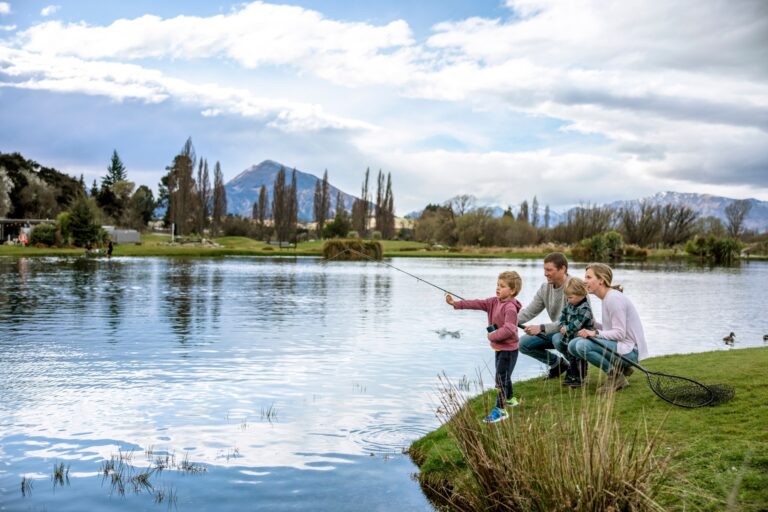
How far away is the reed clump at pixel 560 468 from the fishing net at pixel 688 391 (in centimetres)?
204

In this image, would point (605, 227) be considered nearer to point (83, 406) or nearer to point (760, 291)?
point (760, 291)

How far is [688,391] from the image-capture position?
724 centimetres

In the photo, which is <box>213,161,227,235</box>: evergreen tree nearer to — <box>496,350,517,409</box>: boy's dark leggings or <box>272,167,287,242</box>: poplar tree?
<box>272,167,287,242</box>: poplar tree

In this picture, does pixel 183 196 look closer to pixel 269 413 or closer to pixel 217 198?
pixel 217 198

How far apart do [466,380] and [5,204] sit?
95.2 meters

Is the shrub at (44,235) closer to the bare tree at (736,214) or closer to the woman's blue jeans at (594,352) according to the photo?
the woman's blue jeans at (594,352)

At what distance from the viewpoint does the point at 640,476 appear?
13.4 ft

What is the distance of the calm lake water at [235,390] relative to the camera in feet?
21.2

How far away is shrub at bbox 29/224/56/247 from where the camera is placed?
6819cm

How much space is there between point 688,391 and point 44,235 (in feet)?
233

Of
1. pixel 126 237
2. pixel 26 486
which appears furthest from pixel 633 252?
pixel 26 486

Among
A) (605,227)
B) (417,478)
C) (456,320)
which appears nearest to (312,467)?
(417,478)

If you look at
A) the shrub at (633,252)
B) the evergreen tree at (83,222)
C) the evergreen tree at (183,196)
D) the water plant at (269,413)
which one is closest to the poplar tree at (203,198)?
the evergreen tree at (183,196)

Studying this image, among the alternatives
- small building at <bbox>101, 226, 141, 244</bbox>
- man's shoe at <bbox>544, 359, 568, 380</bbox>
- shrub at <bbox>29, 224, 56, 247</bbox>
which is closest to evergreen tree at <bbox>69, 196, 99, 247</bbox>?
shrub at <bbox>29, 224, 56, 247</bbox>
